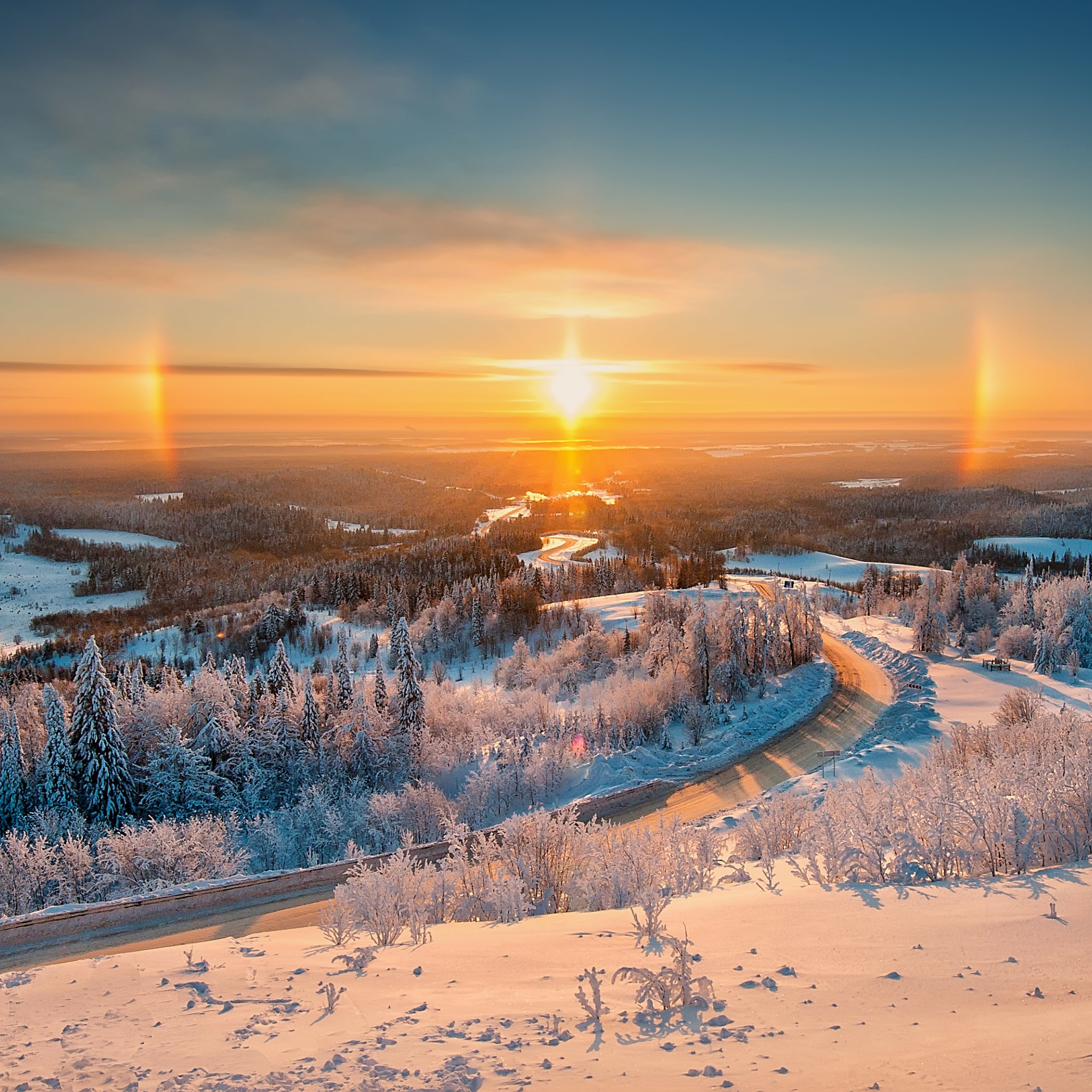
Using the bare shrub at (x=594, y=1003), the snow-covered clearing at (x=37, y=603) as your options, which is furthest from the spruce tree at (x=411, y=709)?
the snow-covered clearing at (x=37, y=603)

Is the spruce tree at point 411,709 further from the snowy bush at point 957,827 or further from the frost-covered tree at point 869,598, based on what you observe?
the frost-covered tree at point 869,598

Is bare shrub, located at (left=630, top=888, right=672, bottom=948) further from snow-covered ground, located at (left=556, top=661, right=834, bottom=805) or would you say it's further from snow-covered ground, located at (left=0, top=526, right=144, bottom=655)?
snow-covered ground, located at (left=0, top=526, right=144, bottom=655)

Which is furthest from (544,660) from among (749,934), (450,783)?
(749,934)

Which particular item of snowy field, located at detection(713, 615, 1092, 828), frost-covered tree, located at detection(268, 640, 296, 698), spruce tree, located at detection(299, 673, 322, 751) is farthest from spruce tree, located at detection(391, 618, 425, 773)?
snowy field, located at detection(713, 615, 1092, 828)

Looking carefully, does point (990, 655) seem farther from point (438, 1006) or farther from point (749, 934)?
point (438, 1006)

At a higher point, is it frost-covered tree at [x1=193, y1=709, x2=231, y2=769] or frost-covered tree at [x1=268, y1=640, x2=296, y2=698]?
frost-covered tree at [x1=268, y1=640, x2=296, y2=698]
